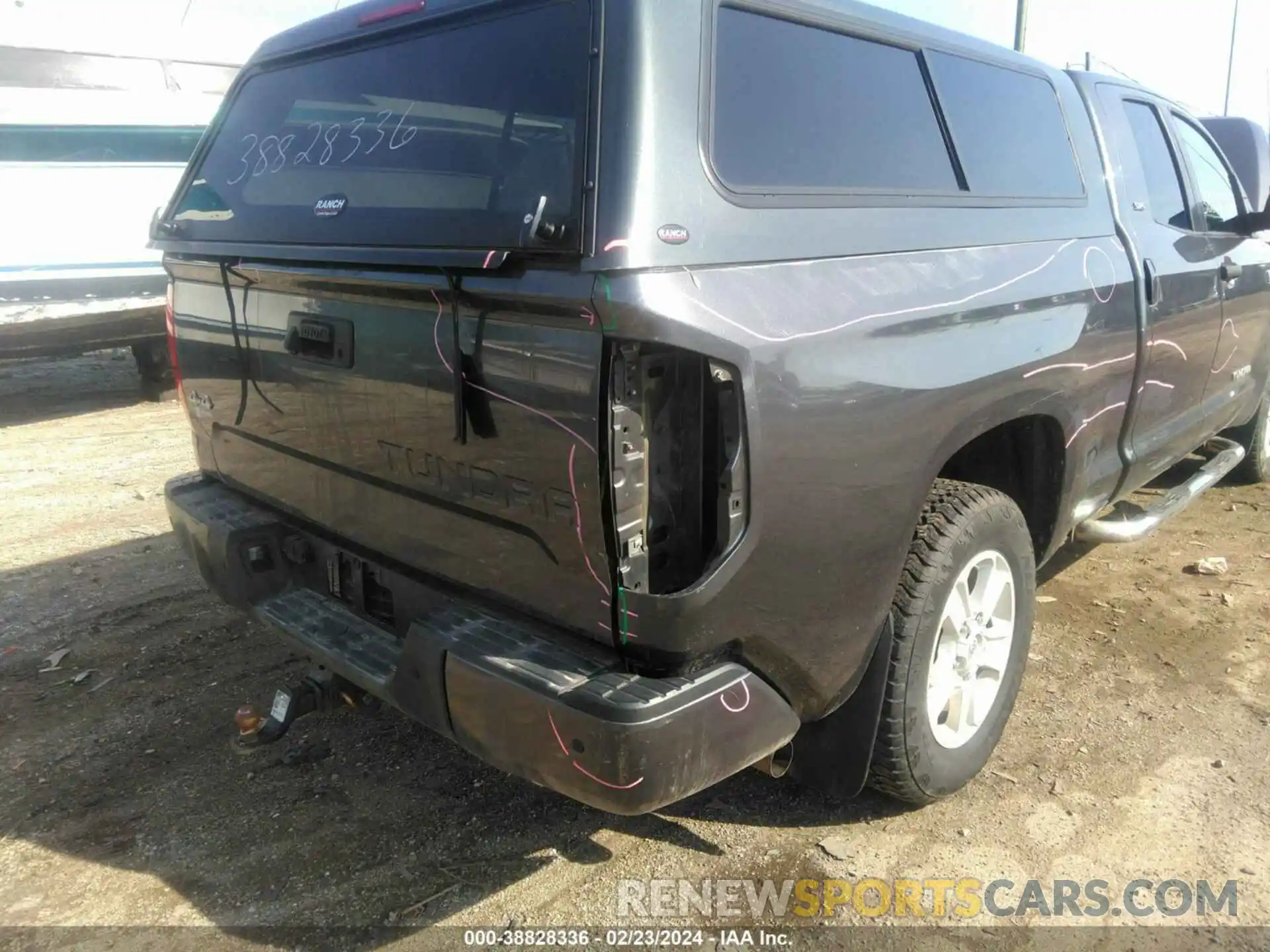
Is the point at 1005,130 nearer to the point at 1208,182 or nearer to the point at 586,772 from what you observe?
the point at 1208,182

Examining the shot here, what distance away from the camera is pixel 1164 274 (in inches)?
140

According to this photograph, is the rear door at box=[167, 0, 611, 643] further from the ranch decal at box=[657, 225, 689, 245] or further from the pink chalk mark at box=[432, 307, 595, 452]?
the ranch decal at box=[657, 225, 689, 245]

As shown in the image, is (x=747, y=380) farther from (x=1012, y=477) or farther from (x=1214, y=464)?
(x=1214, y=464)

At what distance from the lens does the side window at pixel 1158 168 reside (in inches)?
149

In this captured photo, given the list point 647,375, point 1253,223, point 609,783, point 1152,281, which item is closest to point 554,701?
point 609,783

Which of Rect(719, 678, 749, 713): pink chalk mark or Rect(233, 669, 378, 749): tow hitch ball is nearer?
Rect(719, 678, 749, 713): pink chalk mark

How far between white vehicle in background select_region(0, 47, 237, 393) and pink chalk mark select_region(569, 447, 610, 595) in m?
6.95

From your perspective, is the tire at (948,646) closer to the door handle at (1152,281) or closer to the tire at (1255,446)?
the door handle at (1152,281)

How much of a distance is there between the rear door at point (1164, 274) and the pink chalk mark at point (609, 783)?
A: 8.35ft

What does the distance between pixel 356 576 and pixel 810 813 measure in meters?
1.44

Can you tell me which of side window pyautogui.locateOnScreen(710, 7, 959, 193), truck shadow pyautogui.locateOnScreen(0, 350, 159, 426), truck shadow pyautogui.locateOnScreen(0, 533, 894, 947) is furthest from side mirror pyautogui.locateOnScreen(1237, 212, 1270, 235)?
truck shadow pyautogui.locateOnScreen(0, 350, 159, 426)

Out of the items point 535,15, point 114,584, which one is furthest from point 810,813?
point 114,584

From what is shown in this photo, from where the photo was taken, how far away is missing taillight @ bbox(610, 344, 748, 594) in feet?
6.30

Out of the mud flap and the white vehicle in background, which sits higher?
the white vehicle in background
